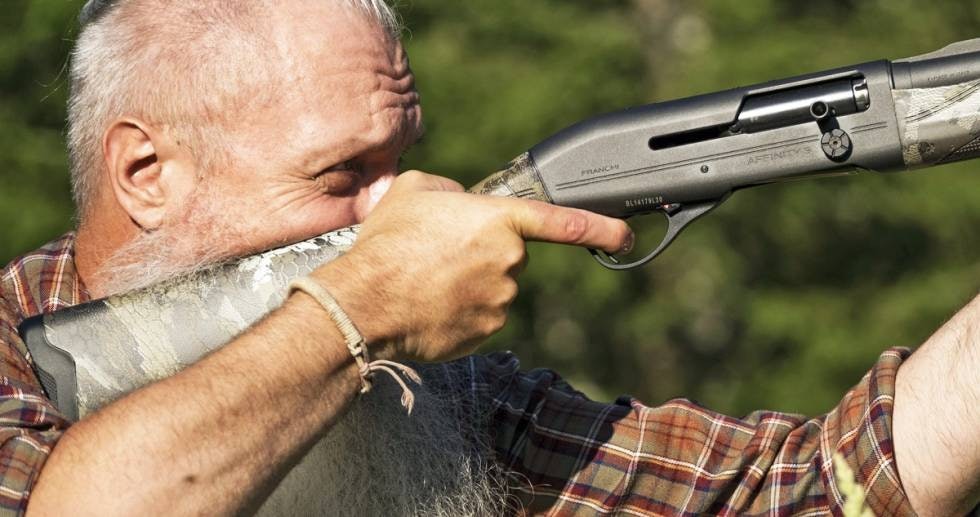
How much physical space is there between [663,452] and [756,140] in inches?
34.5

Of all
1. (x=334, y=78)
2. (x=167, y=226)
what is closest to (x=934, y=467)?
(x=334, y=78)

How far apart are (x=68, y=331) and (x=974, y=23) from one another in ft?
28.9

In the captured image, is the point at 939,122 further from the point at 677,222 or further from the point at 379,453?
the point at 379,453

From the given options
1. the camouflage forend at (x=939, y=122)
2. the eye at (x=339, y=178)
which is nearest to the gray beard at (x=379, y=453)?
the eye at (x=339, y=178)

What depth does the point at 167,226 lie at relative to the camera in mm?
3396

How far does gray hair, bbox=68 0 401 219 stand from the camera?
3.38 meters

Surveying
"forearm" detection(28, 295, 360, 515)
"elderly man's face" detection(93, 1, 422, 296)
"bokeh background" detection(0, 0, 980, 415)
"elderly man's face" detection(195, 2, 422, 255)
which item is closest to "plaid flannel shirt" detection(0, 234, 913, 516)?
"elderly man's face" detection(93, 1, 422, 296)

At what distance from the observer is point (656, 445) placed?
3.49 meters

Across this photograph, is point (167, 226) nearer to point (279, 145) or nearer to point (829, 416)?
point (279, 145)

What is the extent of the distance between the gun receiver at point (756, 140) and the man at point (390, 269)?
18 cm

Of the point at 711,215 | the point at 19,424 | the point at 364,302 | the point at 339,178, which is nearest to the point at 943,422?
the point at 364,302

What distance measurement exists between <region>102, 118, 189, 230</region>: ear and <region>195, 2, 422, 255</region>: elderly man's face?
0.13 meters

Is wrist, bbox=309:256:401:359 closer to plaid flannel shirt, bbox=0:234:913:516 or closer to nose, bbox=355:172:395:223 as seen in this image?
nose, bbox=355:172:395:223

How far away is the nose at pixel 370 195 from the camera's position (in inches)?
133
